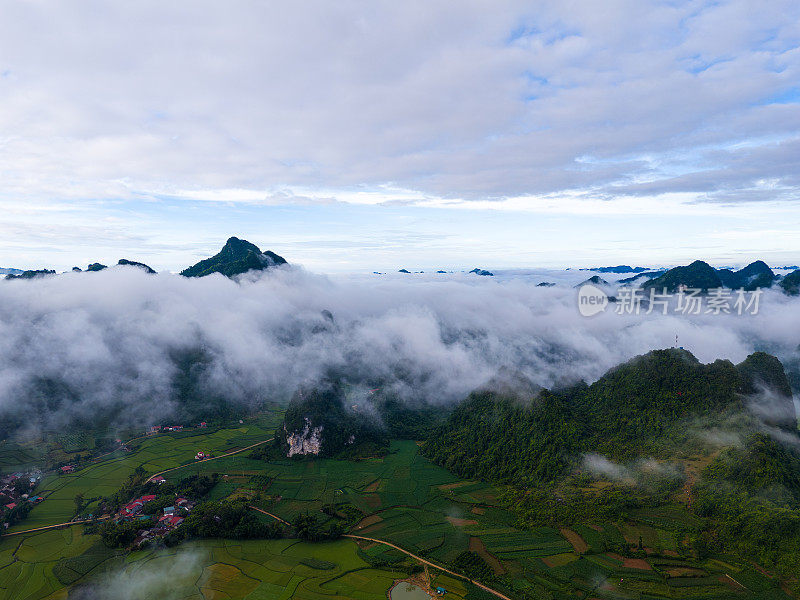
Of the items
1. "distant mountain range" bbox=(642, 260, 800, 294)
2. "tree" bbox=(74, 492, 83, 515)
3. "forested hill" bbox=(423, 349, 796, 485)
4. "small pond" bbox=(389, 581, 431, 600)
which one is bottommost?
"tree" bbox=(74, 492, 83, 515)

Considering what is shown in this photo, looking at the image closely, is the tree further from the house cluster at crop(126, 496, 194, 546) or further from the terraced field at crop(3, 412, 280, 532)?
the house cluster at crop(126, 496, 194, 546)

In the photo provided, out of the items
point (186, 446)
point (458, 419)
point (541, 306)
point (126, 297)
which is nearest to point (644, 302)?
point (541, 306)

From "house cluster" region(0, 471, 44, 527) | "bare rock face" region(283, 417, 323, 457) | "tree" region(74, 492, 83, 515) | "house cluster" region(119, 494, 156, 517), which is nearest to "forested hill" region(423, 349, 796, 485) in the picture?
"bare rock face" region(283, 417, 323, 457)

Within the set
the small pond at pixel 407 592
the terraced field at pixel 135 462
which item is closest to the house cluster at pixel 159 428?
the terraced field at pixel 135 462

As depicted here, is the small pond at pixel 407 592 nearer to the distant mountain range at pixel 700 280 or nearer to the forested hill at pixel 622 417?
the forested hill at pixel 622 417

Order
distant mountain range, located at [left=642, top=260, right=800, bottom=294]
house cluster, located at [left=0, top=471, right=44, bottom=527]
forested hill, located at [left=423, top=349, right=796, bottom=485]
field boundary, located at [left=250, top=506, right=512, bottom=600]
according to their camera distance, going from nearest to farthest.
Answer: field boundary, located at [left=250, top=506, right=512, bottom=600] < house cluster, located at [left=0, top=471, right=44, bottom=527] < forested hill, located at [left=423, top=349, right=796, bottom=485] < distant mountain range, located at [left=642, top=260, right=800, bottom=294]

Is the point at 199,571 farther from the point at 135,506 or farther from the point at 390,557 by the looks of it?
the point at 135,506

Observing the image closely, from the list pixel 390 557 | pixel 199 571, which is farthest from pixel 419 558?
pixel 199 571
